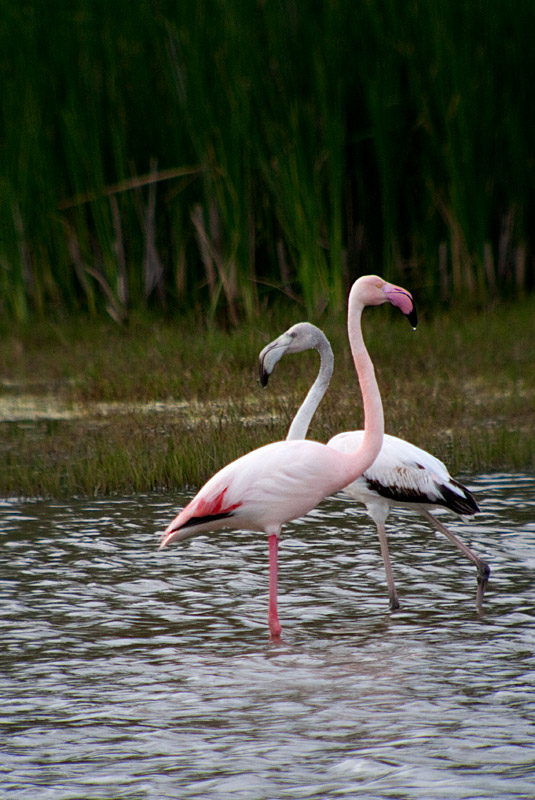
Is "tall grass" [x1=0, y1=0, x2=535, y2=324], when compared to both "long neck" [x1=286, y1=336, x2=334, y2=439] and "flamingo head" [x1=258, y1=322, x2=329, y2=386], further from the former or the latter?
"flamingo head" [x1=258, y1=322, x2=329, y2=386]

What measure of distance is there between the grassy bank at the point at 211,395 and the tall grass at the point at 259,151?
54cm

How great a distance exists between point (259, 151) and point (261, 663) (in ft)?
21.9

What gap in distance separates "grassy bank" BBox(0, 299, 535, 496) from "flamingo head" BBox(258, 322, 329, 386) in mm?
1819

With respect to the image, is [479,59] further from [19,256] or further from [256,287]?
[19,256]

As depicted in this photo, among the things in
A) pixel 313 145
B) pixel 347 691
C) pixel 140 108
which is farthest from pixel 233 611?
pixel 140 108

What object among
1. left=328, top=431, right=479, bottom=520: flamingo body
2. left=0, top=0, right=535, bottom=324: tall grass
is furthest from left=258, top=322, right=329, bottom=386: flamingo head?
left=0, top=0, right=535, bottom=324: tall grass

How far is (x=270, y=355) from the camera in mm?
5266

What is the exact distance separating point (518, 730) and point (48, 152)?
341 inches

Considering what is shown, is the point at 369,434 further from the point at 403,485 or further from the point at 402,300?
the point at 402,300

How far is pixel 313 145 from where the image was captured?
33.7 ft

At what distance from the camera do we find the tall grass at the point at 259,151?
10312 mm

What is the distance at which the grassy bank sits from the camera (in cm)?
729

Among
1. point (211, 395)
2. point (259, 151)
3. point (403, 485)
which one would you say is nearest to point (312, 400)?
point (403, 485)

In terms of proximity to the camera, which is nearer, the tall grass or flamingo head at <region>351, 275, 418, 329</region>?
flamingo head at <region>351, 275, 418, 329</region>
